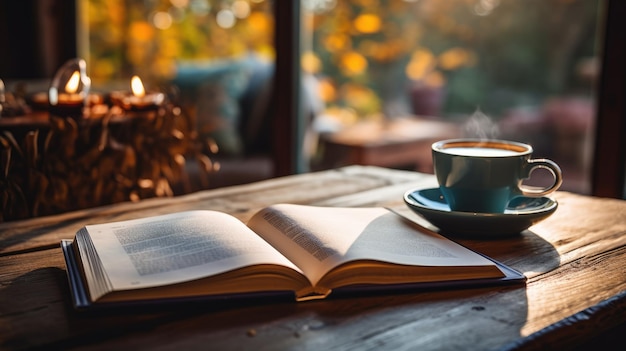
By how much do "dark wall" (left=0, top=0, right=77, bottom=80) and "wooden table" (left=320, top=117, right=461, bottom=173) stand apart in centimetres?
213

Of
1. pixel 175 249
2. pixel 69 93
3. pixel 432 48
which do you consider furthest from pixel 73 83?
pixel 432 48

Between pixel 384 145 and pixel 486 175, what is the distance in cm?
164

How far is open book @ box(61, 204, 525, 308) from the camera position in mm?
667

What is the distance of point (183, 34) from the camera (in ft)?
12.3

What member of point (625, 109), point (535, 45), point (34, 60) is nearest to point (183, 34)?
point (34, 60)

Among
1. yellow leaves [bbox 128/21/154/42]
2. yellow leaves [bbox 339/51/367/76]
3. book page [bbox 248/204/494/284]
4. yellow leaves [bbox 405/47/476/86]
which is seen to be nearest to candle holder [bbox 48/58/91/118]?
book page [bbox 248/204/494/284]

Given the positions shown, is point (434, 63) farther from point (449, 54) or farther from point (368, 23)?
point (368, 23)

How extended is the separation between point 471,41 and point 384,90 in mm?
466

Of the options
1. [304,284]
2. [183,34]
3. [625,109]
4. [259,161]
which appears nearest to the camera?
[304,284]

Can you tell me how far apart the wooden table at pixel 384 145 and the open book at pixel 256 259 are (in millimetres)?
1634

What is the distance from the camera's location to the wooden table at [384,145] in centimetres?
251

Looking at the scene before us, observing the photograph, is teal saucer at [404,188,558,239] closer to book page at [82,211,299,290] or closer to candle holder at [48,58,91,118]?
book page at [82,211,299,290]

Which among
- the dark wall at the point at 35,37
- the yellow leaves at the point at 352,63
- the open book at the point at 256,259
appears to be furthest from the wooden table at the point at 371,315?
the dark wall at the point at 35,37

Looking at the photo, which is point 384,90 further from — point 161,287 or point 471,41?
point 161,287
